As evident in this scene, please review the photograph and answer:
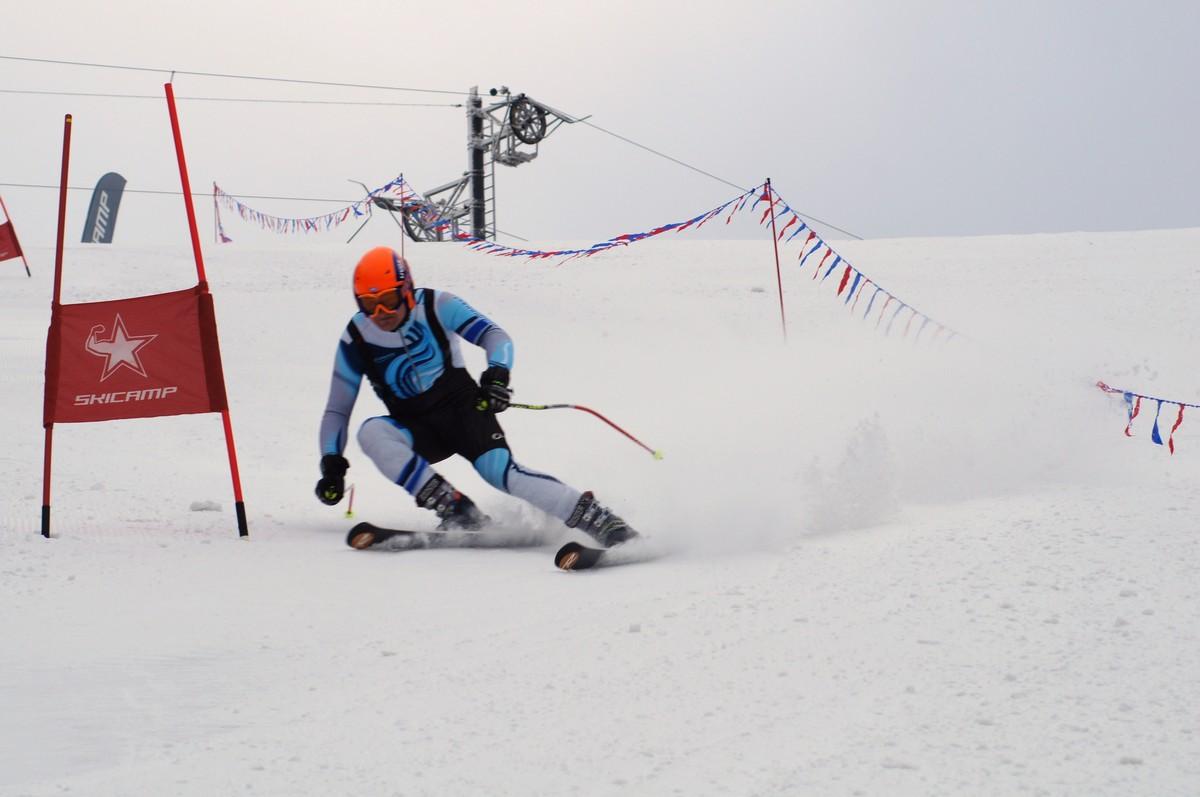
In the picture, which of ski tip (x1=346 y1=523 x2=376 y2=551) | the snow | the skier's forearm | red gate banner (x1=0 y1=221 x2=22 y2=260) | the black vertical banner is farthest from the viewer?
the black vertical banner

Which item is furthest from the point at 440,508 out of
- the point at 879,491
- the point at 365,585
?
the point at 879,491

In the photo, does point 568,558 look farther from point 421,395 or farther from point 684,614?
point 421,395

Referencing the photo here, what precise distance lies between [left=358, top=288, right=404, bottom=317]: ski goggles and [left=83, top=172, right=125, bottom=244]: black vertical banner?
93.5 feet

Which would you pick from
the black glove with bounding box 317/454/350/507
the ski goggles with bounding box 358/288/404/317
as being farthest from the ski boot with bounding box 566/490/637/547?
the ski goggles with bounding box 358/288/404/317

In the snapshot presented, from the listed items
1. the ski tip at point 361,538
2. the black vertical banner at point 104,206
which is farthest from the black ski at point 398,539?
the black vertical banner at point 104,206

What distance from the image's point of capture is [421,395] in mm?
5332

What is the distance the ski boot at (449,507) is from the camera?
519 centimetres

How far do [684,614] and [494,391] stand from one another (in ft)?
6.12

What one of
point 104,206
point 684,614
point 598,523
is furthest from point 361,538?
point 104,206

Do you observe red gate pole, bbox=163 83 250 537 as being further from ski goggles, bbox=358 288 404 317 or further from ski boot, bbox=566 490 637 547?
ski boot, bbox=566 490 637 547

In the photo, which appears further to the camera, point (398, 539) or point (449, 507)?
point (449, 507)

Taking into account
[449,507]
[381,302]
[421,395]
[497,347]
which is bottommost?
[449,507]

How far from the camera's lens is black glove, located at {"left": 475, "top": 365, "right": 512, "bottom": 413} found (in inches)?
194

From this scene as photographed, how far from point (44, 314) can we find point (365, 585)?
12.7 m
